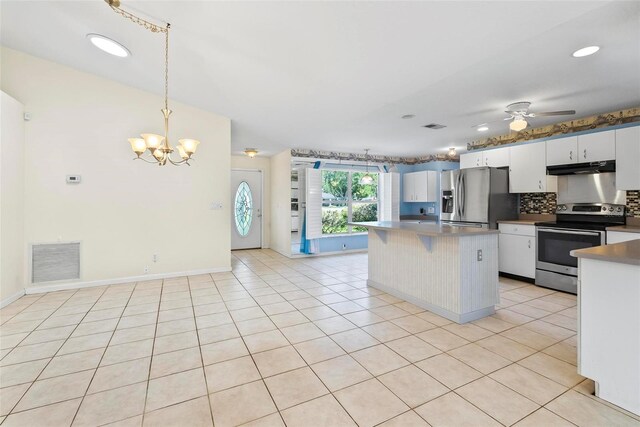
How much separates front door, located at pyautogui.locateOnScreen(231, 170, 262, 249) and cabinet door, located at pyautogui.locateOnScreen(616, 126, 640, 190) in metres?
6.73

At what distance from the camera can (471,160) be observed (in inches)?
214

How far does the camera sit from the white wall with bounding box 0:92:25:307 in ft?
11.0

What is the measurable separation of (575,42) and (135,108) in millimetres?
5318

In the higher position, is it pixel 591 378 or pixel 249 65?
pixel 249 65

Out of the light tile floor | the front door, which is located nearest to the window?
the front door

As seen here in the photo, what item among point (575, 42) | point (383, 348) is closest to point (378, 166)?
point (575, 42)

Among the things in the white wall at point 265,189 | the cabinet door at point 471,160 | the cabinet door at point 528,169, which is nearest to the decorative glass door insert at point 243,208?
the white wall at point 265,189

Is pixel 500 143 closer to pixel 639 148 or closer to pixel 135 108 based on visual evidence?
pixel 639 148

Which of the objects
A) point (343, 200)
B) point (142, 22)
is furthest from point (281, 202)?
point (142, 22)

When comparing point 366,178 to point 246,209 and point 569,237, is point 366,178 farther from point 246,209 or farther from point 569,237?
point 569,237

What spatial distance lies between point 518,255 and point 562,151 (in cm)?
166

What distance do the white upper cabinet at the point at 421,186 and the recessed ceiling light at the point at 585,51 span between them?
474 centimetres

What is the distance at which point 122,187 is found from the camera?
4.34 meters

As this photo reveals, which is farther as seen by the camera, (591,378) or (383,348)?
(383,348)
